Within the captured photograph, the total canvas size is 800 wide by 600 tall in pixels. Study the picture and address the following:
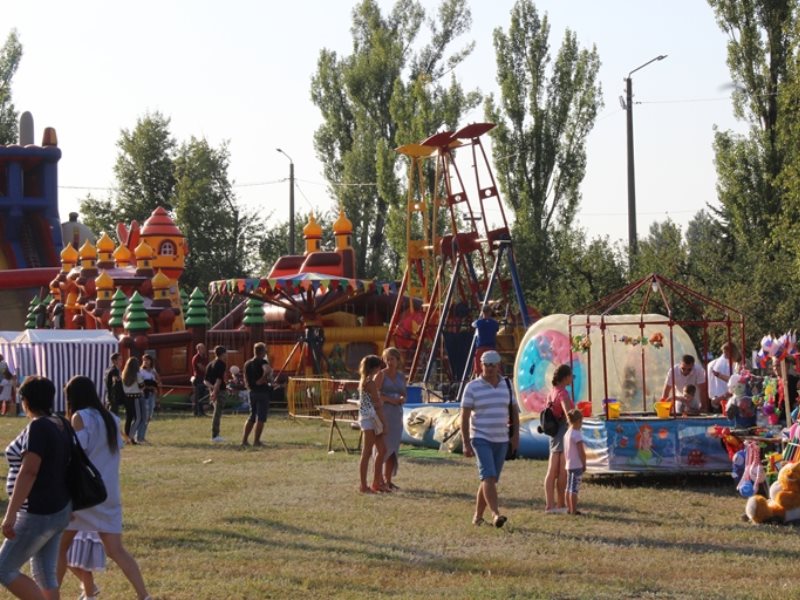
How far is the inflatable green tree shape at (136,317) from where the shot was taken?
33.6m

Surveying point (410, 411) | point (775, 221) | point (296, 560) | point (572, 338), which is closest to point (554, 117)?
point (775, 221)

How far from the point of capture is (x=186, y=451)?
842 inches

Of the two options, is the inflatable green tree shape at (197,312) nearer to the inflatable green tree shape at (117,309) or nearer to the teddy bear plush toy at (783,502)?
the inflatable green tree shape at (117,309)

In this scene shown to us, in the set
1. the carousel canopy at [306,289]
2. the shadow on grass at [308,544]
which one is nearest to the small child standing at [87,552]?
the shadow on grass at [308,544]

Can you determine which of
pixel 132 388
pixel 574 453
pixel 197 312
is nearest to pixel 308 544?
pixel 574 453

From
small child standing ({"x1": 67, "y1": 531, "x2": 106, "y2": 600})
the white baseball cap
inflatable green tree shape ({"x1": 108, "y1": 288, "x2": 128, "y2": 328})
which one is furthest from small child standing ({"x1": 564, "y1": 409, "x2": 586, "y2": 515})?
inflatable green tree shape ({"x1": 108, "y1": 288, "x2": 128, "y2": 328})

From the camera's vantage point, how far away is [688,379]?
18000 millimetres

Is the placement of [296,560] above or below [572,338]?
below

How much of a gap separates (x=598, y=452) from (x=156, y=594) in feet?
25.6

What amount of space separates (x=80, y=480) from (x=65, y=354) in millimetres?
23978

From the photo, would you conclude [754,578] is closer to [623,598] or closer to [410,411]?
[623,598]

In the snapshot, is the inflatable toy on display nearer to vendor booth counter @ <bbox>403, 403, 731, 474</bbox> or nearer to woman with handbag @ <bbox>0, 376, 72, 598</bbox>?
vendor booth counter @ <bbox>403, 403, 731, 474</bbox>

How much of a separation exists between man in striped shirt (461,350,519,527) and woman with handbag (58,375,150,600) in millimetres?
4128

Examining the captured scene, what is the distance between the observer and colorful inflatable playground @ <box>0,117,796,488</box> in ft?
57.7
